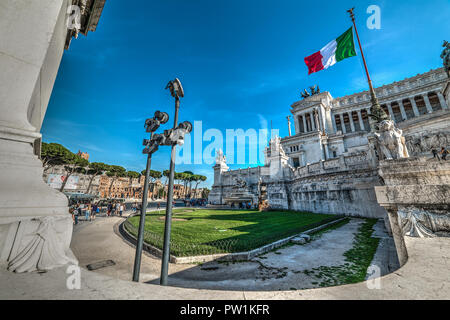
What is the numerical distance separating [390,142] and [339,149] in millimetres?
36243

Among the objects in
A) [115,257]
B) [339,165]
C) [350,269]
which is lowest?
[115,257]

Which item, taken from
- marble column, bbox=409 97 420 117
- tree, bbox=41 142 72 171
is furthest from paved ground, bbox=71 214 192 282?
marble column, bbox=409 97 420 117

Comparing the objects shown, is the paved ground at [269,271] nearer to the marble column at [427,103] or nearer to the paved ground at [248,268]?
the paved ground at [248,268]

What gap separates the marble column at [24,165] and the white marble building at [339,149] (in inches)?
635

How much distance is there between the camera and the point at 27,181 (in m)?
3.01

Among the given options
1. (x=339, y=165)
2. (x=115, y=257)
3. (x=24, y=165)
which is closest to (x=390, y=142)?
(x=339, y=165)

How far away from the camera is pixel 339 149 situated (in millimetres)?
40062

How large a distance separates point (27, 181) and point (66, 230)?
3.47 feet

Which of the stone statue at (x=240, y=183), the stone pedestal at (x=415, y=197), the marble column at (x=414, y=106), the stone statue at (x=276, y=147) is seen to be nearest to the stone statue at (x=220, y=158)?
the stone statue at (x=240, y=183)

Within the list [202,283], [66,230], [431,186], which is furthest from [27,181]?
[431,186]

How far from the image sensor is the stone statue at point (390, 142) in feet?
27.4

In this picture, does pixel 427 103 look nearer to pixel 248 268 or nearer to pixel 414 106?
pixel 414 106
